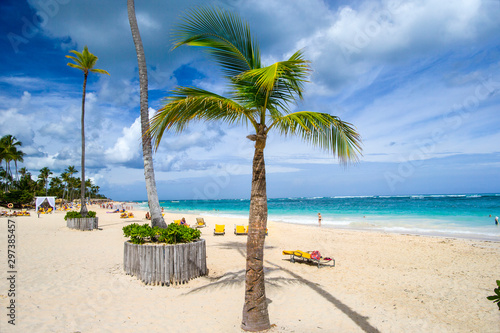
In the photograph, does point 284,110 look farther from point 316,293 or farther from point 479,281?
point 479,281

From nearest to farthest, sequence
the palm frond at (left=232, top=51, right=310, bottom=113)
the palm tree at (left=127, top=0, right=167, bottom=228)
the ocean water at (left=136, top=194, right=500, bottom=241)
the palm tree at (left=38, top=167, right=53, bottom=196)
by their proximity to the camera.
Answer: the palm frond at (left=232, top=51, right=310, bottom=113) < the palm tree at (left=127, top=0, right=167, bottom=228) < the ocean water at (left=136, top=194, right=500, bottom=241) < the palm tree at (left=38, top=167, right=53, bottom=196)

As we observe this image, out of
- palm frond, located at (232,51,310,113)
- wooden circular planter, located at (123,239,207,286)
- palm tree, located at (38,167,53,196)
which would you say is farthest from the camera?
palm tree, located at (38,167,53,196)

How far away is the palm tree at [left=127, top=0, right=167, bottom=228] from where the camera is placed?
8391 millimetres

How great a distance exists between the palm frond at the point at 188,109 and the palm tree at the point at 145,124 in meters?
3.99

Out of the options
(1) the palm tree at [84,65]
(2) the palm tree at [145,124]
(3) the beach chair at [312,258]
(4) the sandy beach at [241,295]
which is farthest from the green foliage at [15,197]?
(3) the beach chair at [312,258]

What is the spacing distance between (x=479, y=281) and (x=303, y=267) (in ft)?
16.5

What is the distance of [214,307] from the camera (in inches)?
223

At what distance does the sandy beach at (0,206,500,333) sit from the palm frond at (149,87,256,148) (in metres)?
3.38

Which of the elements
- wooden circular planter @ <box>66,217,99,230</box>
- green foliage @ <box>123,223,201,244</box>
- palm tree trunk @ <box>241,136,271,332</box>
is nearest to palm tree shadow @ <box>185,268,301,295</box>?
green foliage @ <box>123,223,201,244</box>

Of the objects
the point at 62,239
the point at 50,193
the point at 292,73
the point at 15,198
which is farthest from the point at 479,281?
the point at 50,193

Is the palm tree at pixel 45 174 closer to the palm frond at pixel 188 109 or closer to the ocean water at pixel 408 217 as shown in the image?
the ocean water at pixel 408 217

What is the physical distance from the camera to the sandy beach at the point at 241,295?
16.1ft

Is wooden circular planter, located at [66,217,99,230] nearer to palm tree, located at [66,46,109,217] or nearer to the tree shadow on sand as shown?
palm tree, located at [66,46,109,217]

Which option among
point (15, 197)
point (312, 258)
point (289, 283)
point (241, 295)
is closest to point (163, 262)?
point (241, 295)
